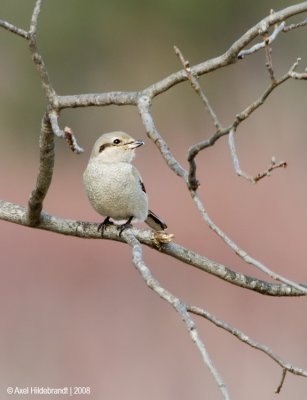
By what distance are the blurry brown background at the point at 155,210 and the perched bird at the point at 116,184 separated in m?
1.88

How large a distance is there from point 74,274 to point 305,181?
424 centimetres

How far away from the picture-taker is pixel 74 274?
10086 mm

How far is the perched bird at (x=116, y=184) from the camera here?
480 cm

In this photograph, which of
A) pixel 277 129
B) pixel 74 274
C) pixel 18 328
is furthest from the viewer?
pixel 277 129

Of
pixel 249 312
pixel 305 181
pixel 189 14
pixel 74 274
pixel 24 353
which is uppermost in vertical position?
pixel 189 14

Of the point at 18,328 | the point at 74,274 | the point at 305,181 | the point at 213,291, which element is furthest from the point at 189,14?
the point at 18,328

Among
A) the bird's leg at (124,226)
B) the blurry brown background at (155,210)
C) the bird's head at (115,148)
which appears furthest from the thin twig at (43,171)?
the blurry brown background at (155,210)

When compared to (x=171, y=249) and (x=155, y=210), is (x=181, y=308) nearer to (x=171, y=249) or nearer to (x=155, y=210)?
(x=171, y=249)

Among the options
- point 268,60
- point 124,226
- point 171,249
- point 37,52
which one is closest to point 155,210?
point 124,226

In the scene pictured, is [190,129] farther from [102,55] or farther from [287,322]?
[287,322]

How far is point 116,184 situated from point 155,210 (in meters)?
7.65

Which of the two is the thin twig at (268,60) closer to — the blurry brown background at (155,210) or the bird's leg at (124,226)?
the bird's leg at (124,226)

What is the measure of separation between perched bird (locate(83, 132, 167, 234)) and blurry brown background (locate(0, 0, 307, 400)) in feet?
6.17

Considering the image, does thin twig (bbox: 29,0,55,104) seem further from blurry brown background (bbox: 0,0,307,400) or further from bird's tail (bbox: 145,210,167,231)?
blurry brown background (bbox: 0,0,307,400)
